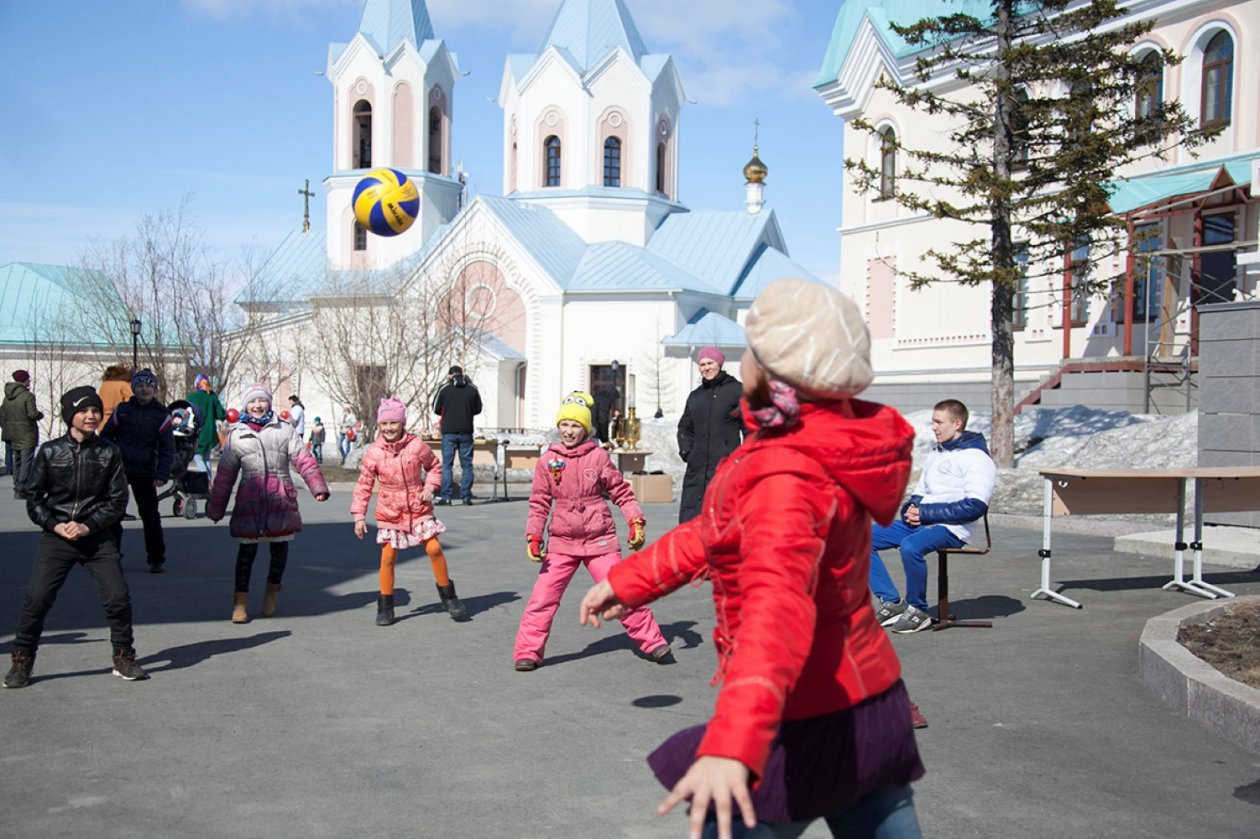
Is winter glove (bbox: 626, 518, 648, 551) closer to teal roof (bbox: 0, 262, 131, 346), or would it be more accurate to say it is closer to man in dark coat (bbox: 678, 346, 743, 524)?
man in dark coat (bbox: 678, 346, 743, 524)

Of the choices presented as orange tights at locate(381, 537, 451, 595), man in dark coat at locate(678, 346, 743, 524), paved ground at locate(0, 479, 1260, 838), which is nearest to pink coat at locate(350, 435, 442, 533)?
orange tights at locate(381, 537, 451, 595)

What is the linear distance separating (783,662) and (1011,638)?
260 inches

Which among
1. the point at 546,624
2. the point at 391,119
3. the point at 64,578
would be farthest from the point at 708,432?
the point at 391,119

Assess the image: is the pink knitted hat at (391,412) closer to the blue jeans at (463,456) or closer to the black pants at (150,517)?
the black pants at (150,517)

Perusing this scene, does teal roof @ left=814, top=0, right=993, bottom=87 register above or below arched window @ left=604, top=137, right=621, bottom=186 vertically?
above

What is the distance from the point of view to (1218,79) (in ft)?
92.7

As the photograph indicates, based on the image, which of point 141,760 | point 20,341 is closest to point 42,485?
point 141,760

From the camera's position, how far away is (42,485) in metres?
7.25

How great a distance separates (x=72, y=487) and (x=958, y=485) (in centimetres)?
548

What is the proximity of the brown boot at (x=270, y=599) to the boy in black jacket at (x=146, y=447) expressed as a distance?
8.73 ft

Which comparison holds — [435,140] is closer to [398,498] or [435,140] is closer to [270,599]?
[270,599]

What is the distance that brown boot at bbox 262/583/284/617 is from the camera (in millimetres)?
9617

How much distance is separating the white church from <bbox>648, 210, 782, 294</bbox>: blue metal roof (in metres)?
0.09

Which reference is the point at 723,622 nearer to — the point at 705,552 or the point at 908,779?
the point at 705,552
